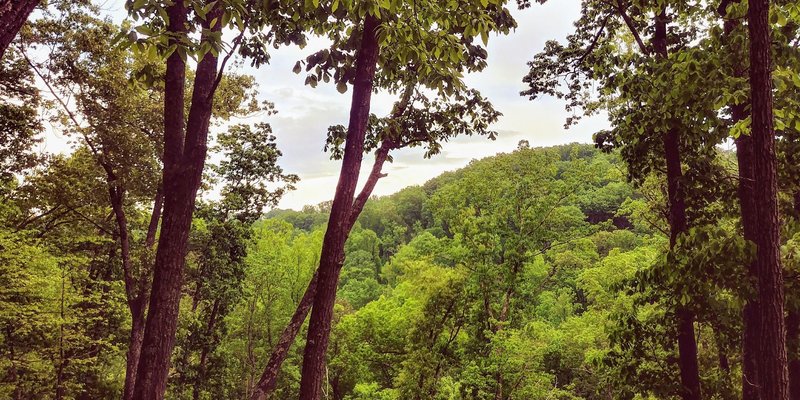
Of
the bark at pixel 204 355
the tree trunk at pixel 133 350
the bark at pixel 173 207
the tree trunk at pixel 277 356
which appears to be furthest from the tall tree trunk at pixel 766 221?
the bark at pixel 204 355

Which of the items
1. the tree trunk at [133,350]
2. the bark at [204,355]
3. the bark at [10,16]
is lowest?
the bark at [204,355]

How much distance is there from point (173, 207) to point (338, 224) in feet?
5.21

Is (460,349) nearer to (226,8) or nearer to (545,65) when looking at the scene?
(545,65)

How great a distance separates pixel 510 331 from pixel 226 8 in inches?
640

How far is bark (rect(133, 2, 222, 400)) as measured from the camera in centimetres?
401

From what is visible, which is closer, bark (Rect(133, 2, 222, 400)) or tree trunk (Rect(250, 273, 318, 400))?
bark (Rect(133, 2, 222, 400))

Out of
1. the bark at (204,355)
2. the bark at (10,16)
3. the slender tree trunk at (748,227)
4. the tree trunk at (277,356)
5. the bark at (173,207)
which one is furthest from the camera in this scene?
the bark at (204,355)

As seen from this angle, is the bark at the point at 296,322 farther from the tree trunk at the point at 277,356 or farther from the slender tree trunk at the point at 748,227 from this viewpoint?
the slender tree trunk at the point at 748,227

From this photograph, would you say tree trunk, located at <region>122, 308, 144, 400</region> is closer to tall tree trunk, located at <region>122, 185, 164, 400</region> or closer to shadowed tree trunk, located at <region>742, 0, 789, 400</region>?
tall tree trunk, located at <region>122, 185, 164, 400</region>

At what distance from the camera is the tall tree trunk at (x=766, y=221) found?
3.72 metres

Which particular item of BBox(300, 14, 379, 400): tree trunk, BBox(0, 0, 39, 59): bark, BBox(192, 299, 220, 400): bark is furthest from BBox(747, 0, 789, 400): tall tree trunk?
BBox(192, 299, 220, 400): bark

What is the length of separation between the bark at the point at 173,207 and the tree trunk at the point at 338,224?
1.34m

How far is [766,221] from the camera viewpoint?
3812 millimetres

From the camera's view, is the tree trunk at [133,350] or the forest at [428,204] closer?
the forest at [428,204]
